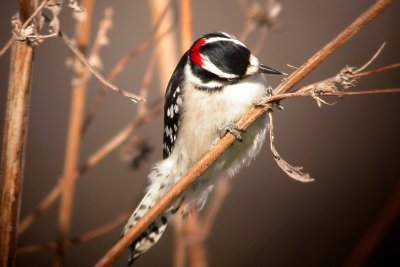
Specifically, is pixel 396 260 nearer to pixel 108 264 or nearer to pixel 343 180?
pixel 343 180

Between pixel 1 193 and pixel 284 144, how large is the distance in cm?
319

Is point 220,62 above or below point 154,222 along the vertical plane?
above

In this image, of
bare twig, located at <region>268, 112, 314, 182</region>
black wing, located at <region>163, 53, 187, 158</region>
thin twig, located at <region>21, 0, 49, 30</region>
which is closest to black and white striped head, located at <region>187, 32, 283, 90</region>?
black wing, located at <region>163, 53, 187, 158</region>

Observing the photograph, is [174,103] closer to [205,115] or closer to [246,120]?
[205,115]

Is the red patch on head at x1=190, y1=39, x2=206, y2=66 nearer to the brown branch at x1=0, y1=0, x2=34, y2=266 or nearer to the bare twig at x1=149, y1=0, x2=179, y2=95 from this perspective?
the bare twig at x1=149, y1=0, x2=179, y2=95

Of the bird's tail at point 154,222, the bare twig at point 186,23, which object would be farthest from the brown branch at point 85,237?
the bare twig at point 186,23

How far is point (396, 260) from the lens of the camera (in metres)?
3.93

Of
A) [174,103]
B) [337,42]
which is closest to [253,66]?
[174,103]

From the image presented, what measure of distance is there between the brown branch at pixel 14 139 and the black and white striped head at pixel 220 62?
0.90 m

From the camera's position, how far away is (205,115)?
2566 millimetres

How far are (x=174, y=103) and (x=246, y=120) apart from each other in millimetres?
843

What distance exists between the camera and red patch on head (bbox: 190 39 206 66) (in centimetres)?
240

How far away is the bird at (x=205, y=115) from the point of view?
230cm

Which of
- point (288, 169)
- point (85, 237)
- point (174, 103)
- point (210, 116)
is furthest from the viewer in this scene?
point (174, 103)
